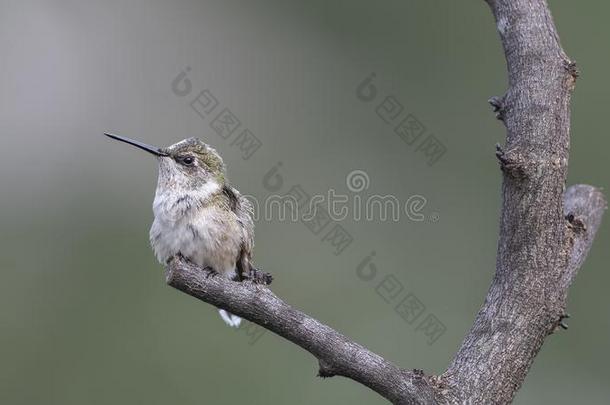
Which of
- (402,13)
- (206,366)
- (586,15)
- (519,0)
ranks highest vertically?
(586,15)

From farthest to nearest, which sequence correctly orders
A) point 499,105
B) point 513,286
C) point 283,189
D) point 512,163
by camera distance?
1. point 283,189
2. point 499,105
3. point 513,286
4. point 512,163

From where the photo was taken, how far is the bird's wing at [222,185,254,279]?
581cm

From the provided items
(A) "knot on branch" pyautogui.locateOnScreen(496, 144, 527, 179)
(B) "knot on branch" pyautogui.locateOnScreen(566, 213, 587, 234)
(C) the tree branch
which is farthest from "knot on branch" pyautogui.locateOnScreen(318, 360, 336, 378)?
(B) "knot on branch" pyautogui.locateOnScreen(566, 213, 587, 234)

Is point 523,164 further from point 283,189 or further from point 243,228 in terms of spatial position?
point 283,189

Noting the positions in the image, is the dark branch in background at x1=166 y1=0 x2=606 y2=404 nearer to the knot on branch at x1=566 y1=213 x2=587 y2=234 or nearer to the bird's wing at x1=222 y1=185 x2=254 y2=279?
the knot on branch at x1=566 y1=213 x2=587 y2=234

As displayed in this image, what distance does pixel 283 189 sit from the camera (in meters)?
10.6

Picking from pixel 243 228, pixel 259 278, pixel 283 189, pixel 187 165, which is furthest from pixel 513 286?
pixel 283 189

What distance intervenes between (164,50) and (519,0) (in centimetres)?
841

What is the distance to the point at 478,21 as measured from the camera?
460 inches

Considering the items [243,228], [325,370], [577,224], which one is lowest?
[325,370]

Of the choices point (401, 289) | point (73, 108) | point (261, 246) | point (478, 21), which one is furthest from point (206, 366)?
point (478, 21)

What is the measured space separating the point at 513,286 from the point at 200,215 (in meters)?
2.32

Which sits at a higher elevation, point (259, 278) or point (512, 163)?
point (512, 163)

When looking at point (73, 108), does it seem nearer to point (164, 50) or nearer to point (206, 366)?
point (164, 50)
